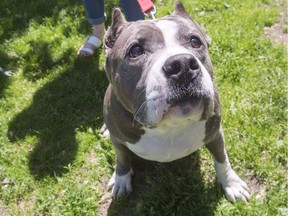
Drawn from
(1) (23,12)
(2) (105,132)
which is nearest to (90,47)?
(2) (105,132)

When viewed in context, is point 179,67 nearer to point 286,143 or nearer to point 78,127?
point 286,143

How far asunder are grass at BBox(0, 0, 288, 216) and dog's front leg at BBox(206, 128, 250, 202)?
0.23ft

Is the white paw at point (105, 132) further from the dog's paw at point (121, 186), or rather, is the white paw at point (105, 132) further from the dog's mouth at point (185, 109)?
the dog's mouth at point (185, 109)

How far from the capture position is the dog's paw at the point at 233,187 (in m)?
3.56

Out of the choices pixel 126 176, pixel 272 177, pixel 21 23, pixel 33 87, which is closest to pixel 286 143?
pixel 272 177

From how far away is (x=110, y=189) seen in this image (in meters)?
3.85

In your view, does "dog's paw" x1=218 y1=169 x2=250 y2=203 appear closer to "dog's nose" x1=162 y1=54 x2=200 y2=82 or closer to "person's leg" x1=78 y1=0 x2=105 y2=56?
"dog's nose" x1=162 y1=54 x2=200 y2=82

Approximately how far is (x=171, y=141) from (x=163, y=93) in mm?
731

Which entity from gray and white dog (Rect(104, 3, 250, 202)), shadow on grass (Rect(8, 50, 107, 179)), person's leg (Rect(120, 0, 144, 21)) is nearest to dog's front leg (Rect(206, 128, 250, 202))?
gray and white dog (Rect(104, 3, 250, 202))

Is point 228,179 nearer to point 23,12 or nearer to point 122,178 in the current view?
point 122,178

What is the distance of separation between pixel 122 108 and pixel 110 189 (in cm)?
106

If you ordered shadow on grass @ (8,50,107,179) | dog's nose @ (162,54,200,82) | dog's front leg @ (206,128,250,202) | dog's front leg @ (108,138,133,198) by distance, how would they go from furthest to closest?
shadow on grass @ (8,50,107,179)
dog's front leg @ (108,138,133,198)
dog's front leg @ (206,128,250,202)
dog's nose @ (162,54,200,82)

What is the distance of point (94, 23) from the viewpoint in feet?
16.3

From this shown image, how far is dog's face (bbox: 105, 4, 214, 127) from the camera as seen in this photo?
7.97 ft
